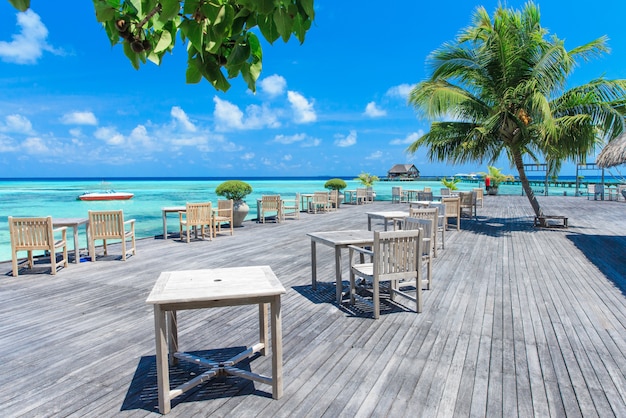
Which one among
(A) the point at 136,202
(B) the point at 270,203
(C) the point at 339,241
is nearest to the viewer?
(C) the point at 339,241

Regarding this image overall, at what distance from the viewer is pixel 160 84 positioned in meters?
59.9

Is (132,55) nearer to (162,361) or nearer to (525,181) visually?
(162,361)

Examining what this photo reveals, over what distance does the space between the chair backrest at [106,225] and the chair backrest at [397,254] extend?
4302mm

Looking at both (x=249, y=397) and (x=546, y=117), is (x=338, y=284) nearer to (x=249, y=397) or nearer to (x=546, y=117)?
(x=249, y=397)

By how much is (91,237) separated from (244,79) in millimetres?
5719

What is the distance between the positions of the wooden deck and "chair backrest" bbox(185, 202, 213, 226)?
2325 millimetres

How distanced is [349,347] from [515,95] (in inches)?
354

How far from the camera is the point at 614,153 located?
8.02 metres

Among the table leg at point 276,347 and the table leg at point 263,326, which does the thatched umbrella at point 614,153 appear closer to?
the table leg at point 263,326

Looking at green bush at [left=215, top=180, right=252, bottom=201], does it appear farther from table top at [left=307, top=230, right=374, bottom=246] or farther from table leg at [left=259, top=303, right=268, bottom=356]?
table leg at [left=259, top=303, right=268, bottom=356]

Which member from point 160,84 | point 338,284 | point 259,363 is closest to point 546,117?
point 338,284

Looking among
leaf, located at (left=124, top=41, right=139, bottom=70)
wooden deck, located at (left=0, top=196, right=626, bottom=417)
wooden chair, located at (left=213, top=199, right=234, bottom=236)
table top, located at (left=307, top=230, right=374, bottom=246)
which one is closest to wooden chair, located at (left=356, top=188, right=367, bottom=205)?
wooden chair, located at (left=213, top=199, right=234, bottom=236)

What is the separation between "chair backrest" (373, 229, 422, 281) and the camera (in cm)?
340

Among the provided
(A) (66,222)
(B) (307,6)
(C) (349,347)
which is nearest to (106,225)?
(A) (66,222)
